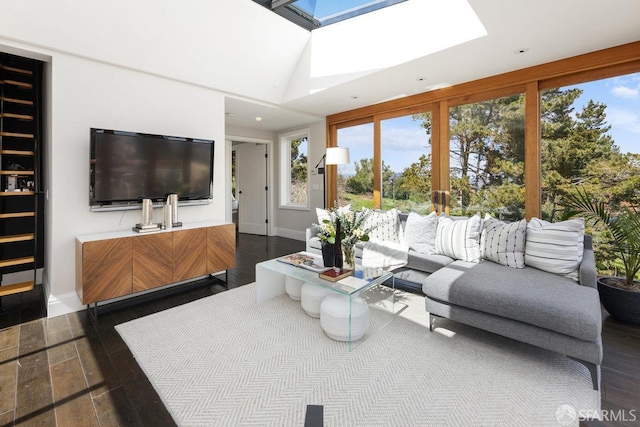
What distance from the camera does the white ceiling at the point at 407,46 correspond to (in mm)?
2561

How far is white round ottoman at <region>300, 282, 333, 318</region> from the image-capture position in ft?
8.73

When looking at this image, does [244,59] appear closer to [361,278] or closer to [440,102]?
[440,102]

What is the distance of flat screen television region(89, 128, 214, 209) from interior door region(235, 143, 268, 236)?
10.4ft

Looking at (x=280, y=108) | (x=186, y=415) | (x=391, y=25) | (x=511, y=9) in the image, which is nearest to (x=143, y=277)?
(x=186, y=415)

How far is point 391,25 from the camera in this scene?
3279mm

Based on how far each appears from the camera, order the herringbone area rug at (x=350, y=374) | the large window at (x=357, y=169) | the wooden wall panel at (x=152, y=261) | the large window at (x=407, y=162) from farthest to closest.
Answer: the large window at (x=357, y=169) → the large window at (x=407, y=162) → the wooden wall panel at (x=152, y=261) → the herringbone area rug at (x=350, y=374)

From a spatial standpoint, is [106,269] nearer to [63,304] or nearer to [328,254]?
[63,304]

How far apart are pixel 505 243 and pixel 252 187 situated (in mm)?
Answer: 5720

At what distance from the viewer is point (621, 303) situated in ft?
8.59

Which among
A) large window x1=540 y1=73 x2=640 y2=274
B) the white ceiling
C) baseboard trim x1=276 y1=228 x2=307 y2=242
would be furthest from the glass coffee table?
baseboard trim x1=276 y1=228 x2=307 y2=242

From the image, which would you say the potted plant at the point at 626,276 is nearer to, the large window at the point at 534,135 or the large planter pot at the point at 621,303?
the large planter pot at the point at 621,303

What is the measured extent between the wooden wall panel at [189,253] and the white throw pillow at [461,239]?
271 centimetres

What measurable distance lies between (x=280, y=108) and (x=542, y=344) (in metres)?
4.56

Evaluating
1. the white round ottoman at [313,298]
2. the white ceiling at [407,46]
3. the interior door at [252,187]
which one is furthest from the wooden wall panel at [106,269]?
the interior door at [252,187]
